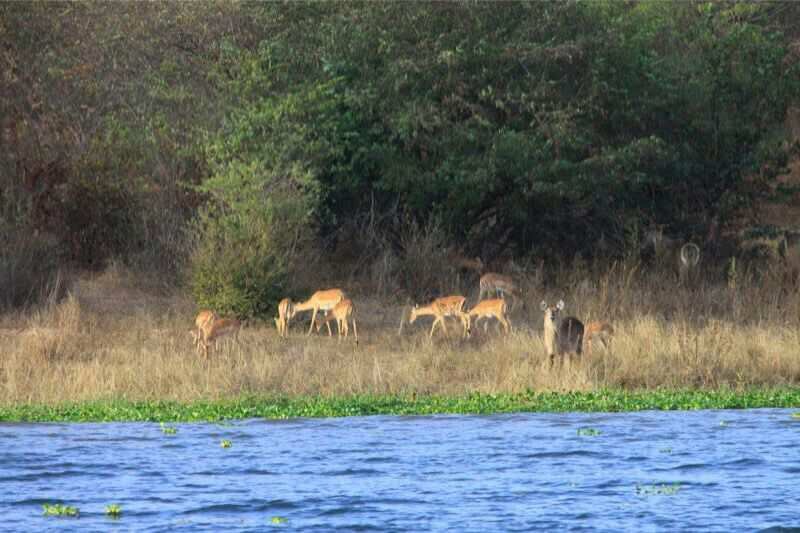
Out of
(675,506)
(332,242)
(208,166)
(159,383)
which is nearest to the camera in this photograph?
(675,506)

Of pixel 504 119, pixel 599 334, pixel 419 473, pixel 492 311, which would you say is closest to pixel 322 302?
pixel 492 311

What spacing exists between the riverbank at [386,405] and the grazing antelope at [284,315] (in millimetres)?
3996

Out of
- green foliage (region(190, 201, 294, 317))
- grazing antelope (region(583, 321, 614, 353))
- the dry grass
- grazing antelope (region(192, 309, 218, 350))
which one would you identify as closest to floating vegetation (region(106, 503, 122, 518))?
the dry grass

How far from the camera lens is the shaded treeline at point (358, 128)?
24.9m

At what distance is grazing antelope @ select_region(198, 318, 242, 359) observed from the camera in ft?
64.2

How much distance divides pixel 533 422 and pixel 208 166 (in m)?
9.89

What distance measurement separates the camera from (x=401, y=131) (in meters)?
25.0

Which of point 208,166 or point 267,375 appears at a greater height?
point 208,166

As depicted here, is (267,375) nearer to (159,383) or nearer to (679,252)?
(159,383)

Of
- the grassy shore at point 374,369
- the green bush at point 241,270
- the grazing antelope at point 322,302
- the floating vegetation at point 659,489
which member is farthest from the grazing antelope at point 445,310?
the floating vegetation at point 659,489

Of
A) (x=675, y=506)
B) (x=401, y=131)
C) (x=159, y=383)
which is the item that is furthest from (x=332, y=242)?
(x=675, y=506)

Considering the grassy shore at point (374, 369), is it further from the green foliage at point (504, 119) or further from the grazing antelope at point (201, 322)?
the green foliage at point (504, 119)

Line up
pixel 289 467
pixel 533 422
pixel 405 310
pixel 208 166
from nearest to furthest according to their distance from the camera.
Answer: pixel 289 467 < pixel 533 422 < pixel 405 310 < pixel 208 166

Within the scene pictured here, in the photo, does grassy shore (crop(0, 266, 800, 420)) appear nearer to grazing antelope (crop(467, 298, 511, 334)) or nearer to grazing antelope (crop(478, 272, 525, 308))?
grazing antelope (crop(467, 298, 511, 334))
